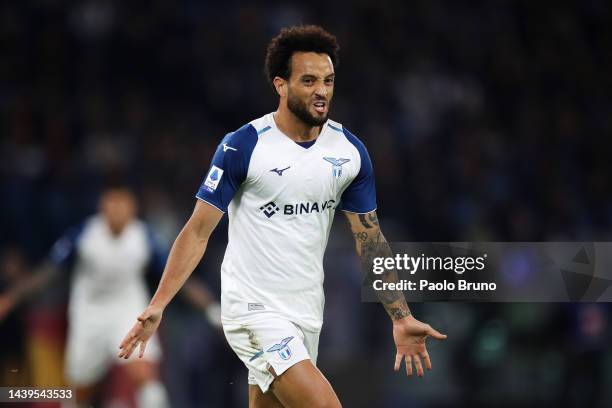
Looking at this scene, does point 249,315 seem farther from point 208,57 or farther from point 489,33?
point 489,33

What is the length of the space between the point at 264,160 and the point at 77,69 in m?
7.78

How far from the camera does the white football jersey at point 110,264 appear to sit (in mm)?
8438

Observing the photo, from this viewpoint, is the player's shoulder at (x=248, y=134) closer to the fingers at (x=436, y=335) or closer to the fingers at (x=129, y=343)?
the fingers at (x=129, y=343)

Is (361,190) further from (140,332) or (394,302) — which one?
(140,332)

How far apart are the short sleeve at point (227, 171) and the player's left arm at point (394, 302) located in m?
0.66

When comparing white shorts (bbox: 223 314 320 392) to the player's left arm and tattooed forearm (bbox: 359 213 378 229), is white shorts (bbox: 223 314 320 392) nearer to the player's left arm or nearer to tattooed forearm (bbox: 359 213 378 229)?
the player's left arm

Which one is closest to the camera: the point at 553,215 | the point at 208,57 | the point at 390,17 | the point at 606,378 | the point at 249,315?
the point at 249,315

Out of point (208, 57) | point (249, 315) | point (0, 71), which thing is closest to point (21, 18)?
point (0, 71)

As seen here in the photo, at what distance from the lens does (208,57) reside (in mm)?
12719

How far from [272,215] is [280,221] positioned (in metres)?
0.05

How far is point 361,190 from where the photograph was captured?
5090 mm

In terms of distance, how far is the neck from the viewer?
4.93 m

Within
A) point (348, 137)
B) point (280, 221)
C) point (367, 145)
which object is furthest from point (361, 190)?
point (367, 145)

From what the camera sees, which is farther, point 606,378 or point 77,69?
point 77,69
